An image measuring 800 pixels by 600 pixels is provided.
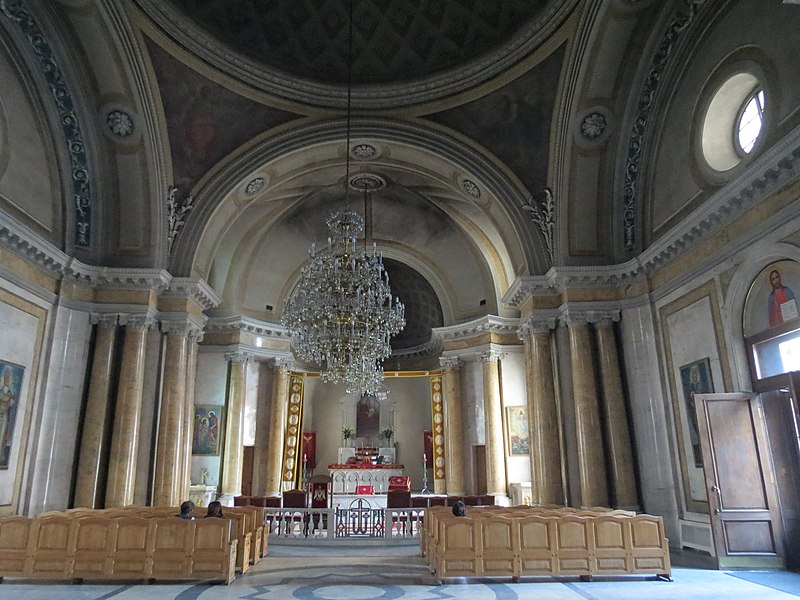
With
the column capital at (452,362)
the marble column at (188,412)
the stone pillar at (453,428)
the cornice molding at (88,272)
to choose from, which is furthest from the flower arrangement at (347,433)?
the cornice molding at (88,272)

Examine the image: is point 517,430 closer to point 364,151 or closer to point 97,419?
point 364,151

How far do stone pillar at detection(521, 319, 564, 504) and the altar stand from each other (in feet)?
24.9

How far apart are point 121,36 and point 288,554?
9837mm

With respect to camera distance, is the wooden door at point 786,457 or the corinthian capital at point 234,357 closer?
the wooden door at point 786,457

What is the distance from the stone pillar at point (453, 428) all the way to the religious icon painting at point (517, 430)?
1.84 meters

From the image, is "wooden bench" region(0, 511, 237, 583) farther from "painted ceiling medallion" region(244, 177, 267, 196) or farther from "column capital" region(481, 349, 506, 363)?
"column capital" region(481, 349, 506, 363)

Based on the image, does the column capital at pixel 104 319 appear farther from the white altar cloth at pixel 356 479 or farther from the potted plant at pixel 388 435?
the potted plant at pixel 388 435

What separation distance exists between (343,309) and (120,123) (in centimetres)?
617

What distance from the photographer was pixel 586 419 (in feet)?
36.9

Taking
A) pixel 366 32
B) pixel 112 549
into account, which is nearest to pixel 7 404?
pixel 112 549

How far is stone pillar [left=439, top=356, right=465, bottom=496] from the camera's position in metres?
17.1

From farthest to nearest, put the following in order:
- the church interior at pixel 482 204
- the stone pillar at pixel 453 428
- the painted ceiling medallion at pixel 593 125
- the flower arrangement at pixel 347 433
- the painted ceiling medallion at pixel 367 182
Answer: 1. the flower arrangement at pixel 347 433
2. the stone pillar at pixel 453 428
3. the painted ceiling medallion at pixel 367 182
4. the painted ceiling medallion at pixel 593 125
5. the church interior at pixel 482 204

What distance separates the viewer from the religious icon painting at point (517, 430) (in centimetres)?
1598

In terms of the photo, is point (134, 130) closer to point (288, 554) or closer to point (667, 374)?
point (288, 554)
